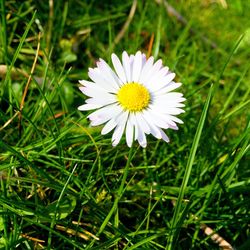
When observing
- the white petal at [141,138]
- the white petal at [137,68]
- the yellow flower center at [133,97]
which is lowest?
the white petal at [141,138]

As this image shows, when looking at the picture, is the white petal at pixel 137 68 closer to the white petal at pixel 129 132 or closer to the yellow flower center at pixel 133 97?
the yellow flower center at pixel 133 97

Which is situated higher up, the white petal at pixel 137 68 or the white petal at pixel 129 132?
the white petal at pixel 137 68

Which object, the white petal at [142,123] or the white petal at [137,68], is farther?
the white petal at [137,68]

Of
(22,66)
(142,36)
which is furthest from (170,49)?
(22,66)

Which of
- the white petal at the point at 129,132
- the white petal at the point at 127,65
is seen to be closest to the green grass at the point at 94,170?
the white petal at the point at 129,132

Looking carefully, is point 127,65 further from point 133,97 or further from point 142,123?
point 142,123

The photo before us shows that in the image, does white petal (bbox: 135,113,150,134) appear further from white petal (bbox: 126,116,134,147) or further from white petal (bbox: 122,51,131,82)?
white petal (bbox: 122,51,131,82)
